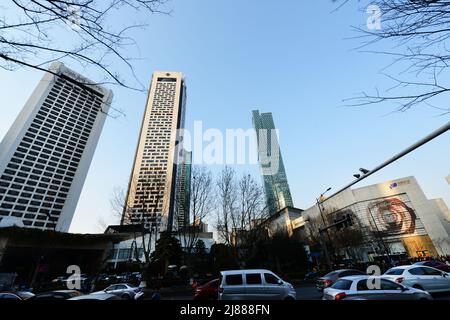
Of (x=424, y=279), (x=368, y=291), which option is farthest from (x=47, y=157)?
(x=424, y=279)

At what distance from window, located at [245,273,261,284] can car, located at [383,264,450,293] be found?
5810 mm

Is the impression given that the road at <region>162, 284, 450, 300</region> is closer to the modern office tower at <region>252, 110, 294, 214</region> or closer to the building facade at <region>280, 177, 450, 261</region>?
the building facade at <region>280, 177, 450, 261</region>

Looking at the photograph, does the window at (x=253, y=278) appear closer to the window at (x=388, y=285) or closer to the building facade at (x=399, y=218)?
the window at (x=388, y=285)

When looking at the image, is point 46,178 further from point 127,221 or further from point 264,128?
point 264,128

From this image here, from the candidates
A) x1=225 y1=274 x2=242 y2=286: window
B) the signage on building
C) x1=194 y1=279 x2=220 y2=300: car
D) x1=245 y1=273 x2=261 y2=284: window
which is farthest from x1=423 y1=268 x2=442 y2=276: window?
the signage on building

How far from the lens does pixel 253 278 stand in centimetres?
855

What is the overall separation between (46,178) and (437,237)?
5095 inches

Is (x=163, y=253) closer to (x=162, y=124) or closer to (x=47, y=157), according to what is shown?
(x=162, y=124)

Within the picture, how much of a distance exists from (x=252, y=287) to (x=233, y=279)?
82 centimetres

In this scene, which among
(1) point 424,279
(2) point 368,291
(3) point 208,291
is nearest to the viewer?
(2) point 368,291

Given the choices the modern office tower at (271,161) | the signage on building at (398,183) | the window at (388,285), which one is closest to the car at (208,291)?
the window at (388,285)

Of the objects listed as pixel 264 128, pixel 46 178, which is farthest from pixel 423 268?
pixel 264 128

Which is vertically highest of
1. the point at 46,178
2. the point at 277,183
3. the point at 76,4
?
the point at 277,183
